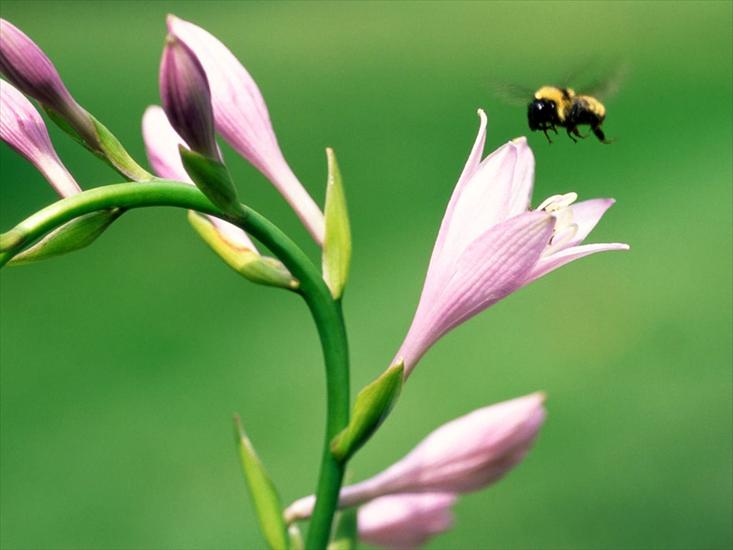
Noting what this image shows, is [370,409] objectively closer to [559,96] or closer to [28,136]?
[28,136]

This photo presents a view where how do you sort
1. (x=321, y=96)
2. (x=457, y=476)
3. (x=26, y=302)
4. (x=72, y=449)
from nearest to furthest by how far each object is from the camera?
(x=457, y=476)
(x=72, y=449)
(x=26, y=302)
(x=321, y=96)

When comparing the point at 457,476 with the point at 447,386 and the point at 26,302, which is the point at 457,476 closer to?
the point at 447,386

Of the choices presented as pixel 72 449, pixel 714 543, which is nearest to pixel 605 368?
pixel 714 543

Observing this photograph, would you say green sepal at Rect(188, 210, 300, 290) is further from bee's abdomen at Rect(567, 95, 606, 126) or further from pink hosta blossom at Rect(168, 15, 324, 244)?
bee's abdomen at Rect(567, 95, 606, 126)

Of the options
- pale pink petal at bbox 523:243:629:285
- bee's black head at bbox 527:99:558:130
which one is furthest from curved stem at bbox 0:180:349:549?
bee's black head at bbox 527:99:558:130

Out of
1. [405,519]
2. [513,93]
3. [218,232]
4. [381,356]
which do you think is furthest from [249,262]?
[381,356]

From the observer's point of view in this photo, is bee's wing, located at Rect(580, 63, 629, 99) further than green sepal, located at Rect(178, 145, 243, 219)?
Yes

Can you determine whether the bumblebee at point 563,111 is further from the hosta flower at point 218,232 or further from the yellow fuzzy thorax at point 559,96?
the hosta flower at point 218,232
